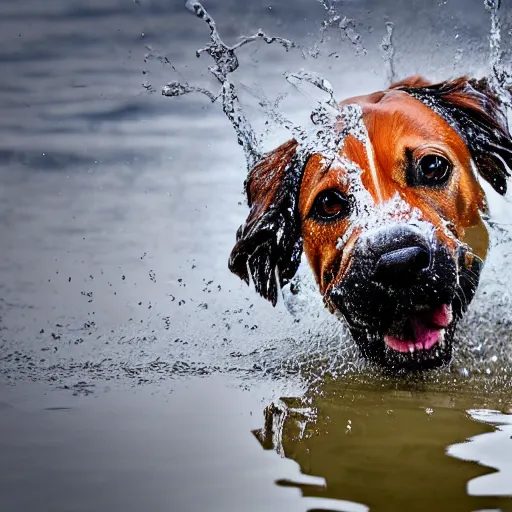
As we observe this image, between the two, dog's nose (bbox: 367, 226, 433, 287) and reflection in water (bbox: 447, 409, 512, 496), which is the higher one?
dog's nose (bbox: 367, 226, 433, 287)

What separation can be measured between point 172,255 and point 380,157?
3.66 feet

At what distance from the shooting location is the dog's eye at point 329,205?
2.55 meters

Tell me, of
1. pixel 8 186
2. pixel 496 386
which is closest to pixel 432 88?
pixel 496 386

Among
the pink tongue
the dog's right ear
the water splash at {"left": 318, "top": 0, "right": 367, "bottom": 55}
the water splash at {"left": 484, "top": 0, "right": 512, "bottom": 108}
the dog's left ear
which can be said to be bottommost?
the pink tongue

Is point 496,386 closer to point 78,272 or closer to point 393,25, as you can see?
point 393,25

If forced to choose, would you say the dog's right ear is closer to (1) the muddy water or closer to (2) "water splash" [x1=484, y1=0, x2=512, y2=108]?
(1) the muddy water

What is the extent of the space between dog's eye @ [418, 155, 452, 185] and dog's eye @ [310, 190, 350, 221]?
0.27 m

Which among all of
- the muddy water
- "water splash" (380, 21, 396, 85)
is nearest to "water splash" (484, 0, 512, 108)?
the muddy water

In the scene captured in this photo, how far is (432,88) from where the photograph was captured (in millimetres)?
2646

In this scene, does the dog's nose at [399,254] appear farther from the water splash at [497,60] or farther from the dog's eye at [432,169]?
the water splash at [497,60]

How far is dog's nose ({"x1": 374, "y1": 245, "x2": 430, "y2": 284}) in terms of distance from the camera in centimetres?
233

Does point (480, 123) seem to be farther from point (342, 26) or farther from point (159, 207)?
point (159, 207)

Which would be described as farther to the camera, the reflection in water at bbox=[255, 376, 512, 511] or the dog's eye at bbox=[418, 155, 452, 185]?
the dog's eye at bbox=[418, 155, 452, 185]

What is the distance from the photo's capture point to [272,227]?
2.70 m
